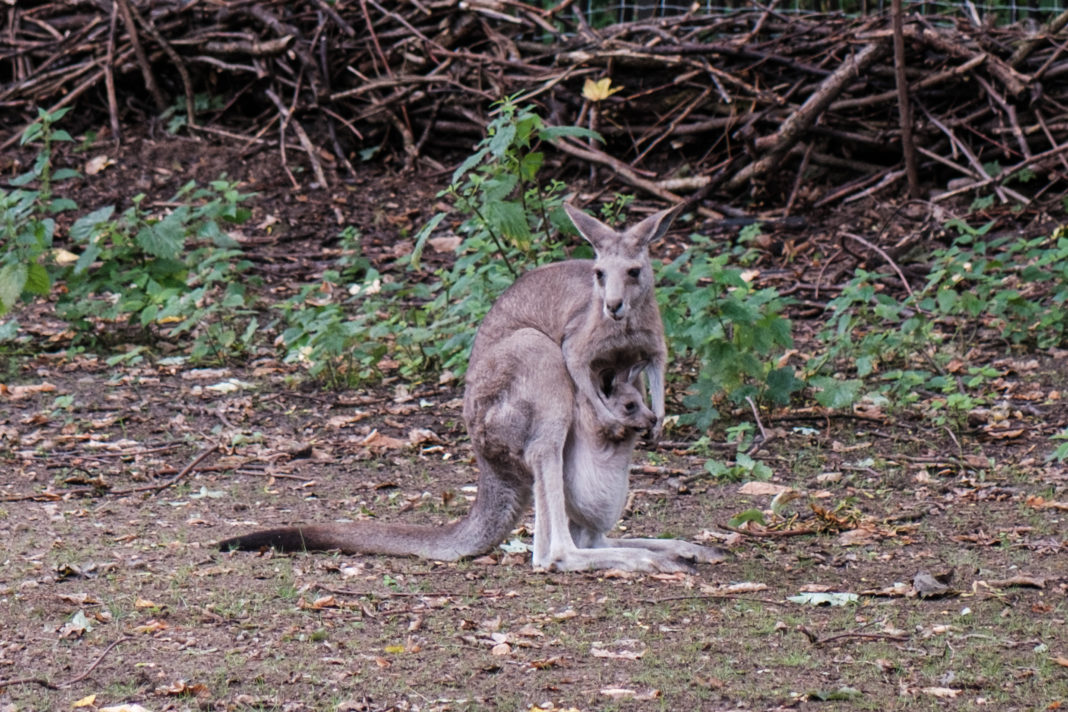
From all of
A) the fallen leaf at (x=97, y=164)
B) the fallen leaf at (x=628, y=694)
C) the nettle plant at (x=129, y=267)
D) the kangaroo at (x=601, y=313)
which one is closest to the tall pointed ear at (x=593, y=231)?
the kangaroo at (x=601, y=313)

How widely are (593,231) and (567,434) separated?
2.12ft

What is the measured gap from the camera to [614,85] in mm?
8344

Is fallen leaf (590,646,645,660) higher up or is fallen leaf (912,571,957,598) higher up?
fallen leaf (590,646,645,660)

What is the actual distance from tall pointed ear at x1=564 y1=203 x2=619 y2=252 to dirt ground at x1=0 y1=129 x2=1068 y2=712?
1.03 m

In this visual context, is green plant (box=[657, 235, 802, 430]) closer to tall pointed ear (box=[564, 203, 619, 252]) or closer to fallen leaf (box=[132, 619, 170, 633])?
tall pointed ear (box=[564, 203, 619, 252])

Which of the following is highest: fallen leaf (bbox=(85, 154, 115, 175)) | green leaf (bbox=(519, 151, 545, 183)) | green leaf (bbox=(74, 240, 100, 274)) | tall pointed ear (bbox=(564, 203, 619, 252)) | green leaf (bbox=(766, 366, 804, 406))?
tall pointed ear (bbox=(564, 203, 619, 252))

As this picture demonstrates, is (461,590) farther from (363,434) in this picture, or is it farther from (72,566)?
(363,434)

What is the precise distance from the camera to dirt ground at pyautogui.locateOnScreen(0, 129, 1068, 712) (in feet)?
9.48

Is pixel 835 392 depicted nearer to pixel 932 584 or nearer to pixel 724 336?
pixel 724 336

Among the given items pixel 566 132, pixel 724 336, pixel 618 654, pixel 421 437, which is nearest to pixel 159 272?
pixel 421 437

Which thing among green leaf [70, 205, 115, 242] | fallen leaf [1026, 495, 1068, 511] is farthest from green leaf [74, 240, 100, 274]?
fallen leaf [1026, 495, 1068, 511]

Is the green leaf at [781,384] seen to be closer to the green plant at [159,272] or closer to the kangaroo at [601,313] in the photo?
the kangaroo at [601,313]

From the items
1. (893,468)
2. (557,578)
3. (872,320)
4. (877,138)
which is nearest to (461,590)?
(557,578)

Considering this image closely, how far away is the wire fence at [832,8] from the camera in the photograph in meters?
8.27
